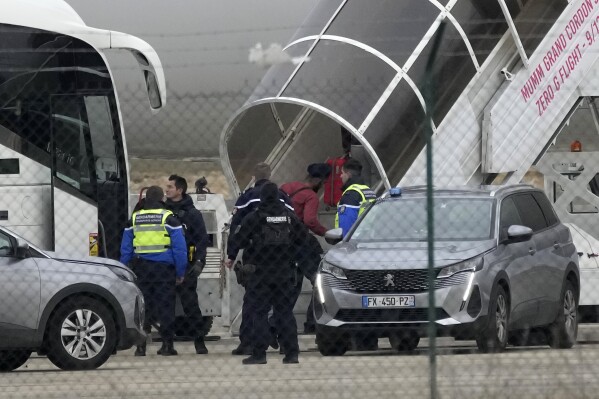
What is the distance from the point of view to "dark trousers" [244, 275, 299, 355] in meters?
12.9

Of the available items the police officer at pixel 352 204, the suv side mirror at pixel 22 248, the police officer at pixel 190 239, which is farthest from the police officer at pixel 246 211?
the suv side mirror at pixel 22 248

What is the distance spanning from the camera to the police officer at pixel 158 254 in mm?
14336

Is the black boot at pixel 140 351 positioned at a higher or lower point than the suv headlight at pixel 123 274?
lower

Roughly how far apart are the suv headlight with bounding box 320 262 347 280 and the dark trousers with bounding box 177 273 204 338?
2174 millimetres

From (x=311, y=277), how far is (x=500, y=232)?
1.75 m

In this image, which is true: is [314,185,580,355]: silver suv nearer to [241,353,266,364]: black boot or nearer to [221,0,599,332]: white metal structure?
[241,353,266,364]: black boot

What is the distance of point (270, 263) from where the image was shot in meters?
12.8

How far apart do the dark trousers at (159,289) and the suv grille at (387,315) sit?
7.02ft

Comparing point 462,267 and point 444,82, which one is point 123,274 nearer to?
point 462,267

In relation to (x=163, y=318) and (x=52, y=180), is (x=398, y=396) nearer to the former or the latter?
(x=163, y=318)

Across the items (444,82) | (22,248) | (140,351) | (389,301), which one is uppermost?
(444,82)

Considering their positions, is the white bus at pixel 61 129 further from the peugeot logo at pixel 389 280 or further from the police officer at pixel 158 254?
the peugeot logo at pixel 389 280

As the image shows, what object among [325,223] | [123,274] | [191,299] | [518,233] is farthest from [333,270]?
[325,223]

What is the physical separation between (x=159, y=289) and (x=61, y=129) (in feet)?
9.15
